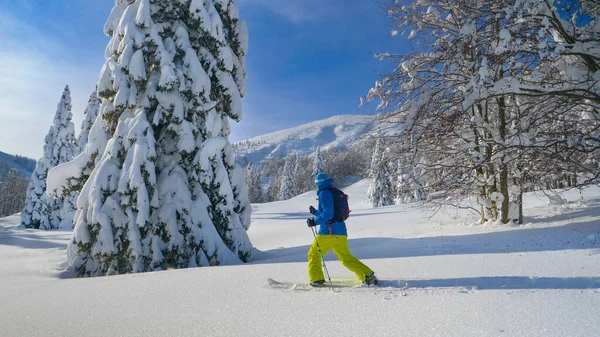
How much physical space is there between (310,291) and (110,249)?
588cm

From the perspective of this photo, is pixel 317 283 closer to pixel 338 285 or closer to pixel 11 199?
pixel 338 285

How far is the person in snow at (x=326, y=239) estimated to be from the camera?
4.42 meters

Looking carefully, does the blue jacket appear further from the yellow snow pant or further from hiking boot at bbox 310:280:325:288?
hiking boot at bbox 310:280:325:288

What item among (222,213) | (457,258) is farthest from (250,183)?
(457,258)

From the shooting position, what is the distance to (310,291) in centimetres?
417

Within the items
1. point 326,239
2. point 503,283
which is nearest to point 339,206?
point 326,239

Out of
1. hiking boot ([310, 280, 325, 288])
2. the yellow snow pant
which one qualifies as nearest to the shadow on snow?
the yellow snow pant

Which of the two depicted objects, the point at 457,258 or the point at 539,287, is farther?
the point at 457,258

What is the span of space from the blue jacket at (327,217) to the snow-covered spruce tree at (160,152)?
4.62 m

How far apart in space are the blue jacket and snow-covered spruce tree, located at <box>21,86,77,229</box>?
30823mm

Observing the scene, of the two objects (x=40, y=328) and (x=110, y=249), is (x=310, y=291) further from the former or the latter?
(x=110, y=249)

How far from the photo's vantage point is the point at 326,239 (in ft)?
15.1

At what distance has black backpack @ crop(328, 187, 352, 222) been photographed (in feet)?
15.2

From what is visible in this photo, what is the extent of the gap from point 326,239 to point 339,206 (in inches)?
19.6
